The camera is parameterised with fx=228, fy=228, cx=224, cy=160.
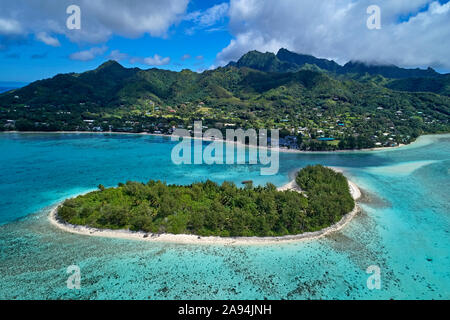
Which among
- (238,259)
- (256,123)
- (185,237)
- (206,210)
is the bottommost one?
(238,259)

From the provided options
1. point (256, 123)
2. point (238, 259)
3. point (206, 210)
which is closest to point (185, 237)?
point (206, 210)

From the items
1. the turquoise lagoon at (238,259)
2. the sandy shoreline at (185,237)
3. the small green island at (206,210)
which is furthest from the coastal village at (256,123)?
the sandy shoreline at (185,237)

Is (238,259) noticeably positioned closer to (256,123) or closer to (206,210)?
(206,210)

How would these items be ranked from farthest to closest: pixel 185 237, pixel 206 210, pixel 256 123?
pixel 256 123
pixel 206 210
pixel 185 237

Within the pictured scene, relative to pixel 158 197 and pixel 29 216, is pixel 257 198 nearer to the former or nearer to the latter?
pixel 158 197

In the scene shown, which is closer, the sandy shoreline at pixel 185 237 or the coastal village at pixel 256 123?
the sandy shoreline at pixel 185 237

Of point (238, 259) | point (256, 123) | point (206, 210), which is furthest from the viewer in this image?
point (256, 123)

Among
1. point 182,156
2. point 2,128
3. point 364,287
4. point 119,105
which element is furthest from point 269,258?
point 119,105

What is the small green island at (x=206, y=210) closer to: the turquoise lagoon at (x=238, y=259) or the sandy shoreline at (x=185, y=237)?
the sandy shoreline at (x=185, y=237)

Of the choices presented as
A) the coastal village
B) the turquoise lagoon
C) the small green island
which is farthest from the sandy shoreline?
the coastal village
